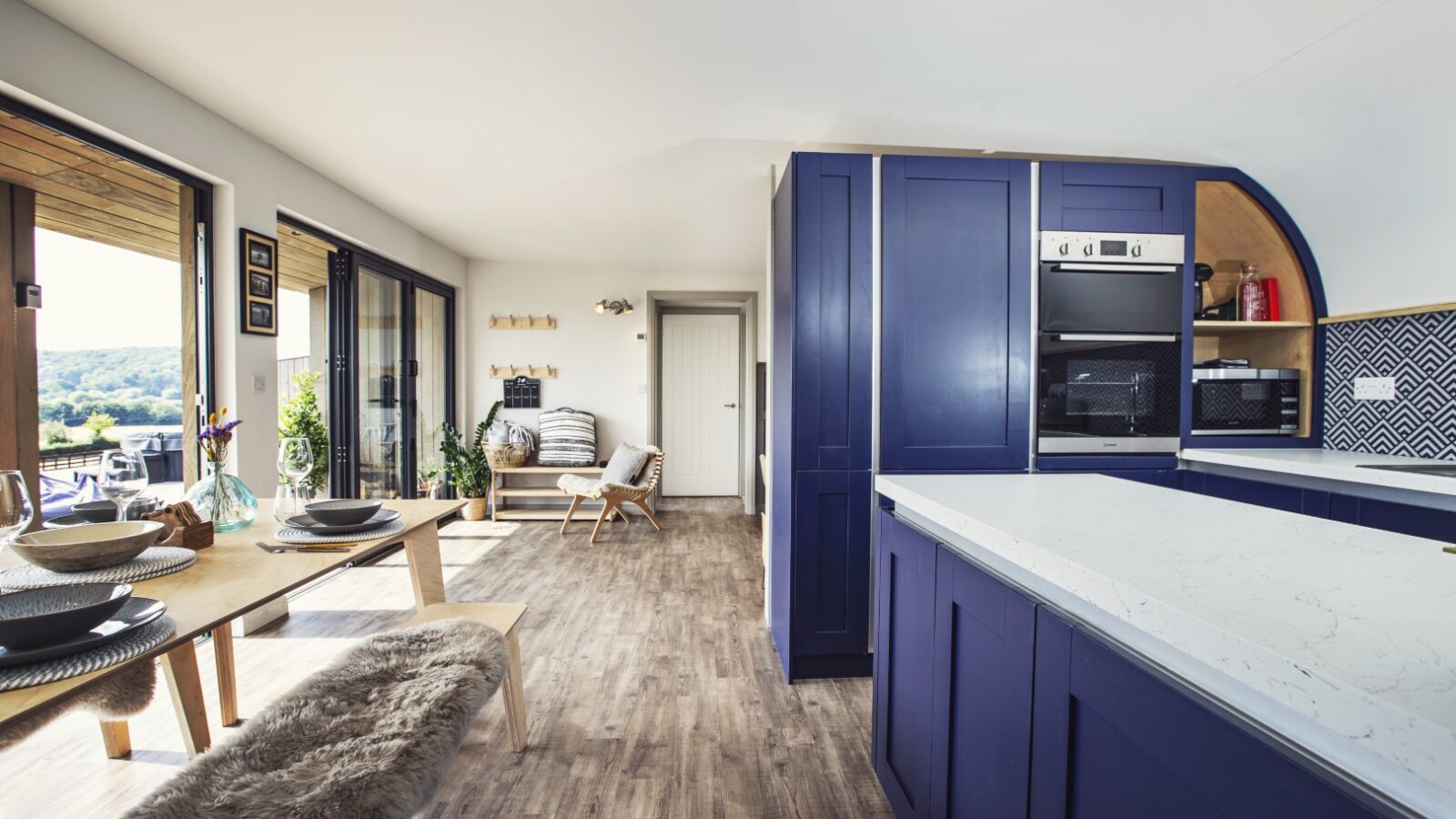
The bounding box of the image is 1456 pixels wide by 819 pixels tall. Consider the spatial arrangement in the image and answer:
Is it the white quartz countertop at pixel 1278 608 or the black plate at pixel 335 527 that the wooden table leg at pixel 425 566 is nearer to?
the black plate at pixel 335 527

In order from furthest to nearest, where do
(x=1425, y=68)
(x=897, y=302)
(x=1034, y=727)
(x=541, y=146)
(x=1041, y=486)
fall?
1. (x=541, y=146)
2. (x=897, y=302)
3. (x=1425, y=68)
4. (x=1041, y=486)
5. (x=1034, y=727)

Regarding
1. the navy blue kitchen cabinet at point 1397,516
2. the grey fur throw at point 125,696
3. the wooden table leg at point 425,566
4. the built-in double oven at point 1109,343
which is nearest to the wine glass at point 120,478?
the grey fur throw at point 125,696

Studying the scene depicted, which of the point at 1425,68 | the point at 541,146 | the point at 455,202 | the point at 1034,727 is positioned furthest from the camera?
the point at 455,202

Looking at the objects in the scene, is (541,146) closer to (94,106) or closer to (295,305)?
(94,106)

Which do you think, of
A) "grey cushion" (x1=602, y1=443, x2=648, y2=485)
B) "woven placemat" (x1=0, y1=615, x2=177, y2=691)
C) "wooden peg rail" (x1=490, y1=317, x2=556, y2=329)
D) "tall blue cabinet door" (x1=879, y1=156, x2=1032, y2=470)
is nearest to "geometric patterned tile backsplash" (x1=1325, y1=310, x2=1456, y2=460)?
"tall blue cabinet door" (x1=879, y1=156, x2=1032, y2=470)

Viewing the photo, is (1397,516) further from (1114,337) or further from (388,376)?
(388,376)

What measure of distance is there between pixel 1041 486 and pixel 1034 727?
700 millimetres

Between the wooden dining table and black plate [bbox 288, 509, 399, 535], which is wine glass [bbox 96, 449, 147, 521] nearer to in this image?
the wooden dining table

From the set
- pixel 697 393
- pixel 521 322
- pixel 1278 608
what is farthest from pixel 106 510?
pixel 697 393

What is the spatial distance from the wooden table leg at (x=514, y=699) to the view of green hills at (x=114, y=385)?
1.96 meters

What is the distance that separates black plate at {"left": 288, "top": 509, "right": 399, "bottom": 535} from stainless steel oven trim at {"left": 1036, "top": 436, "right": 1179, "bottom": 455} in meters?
2.44

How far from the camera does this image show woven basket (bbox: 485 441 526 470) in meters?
5.21

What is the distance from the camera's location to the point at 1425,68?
1.96 m

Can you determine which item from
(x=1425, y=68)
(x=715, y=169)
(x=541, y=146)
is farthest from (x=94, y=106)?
(x=1425, y=68)
